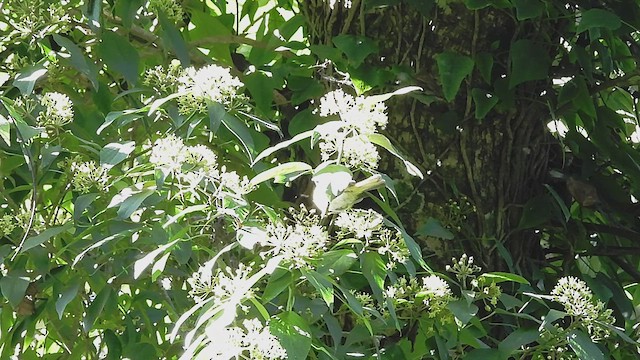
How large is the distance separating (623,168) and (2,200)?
2.60 feet

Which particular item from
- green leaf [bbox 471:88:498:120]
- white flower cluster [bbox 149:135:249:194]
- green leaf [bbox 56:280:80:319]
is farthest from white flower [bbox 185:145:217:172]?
green leaf [bbox 471:88:498:120]

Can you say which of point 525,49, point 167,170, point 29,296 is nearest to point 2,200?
point 29,296

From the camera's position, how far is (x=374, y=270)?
2.68 ft

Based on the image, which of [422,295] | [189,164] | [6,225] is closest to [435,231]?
[422,295]

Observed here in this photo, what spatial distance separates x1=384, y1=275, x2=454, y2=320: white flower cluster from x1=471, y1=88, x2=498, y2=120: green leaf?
28 cm

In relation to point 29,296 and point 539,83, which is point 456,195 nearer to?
point 539,83

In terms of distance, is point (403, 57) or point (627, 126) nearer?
point (403, 57)

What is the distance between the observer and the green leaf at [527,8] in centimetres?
107

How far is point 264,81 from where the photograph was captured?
3.92ft

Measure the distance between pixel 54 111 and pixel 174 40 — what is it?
0.56 ft

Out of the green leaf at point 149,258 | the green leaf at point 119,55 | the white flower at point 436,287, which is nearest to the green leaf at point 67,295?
the green leaf at point 149,258

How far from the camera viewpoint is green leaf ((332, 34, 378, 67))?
3.75 ft

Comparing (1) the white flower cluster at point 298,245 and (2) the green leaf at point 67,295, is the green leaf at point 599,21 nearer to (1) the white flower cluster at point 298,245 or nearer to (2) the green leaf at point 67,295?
(1) the white flower cluster at point 298,245

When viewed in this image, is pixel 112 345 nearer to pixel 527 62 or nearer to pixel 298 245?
pixel 298 245
